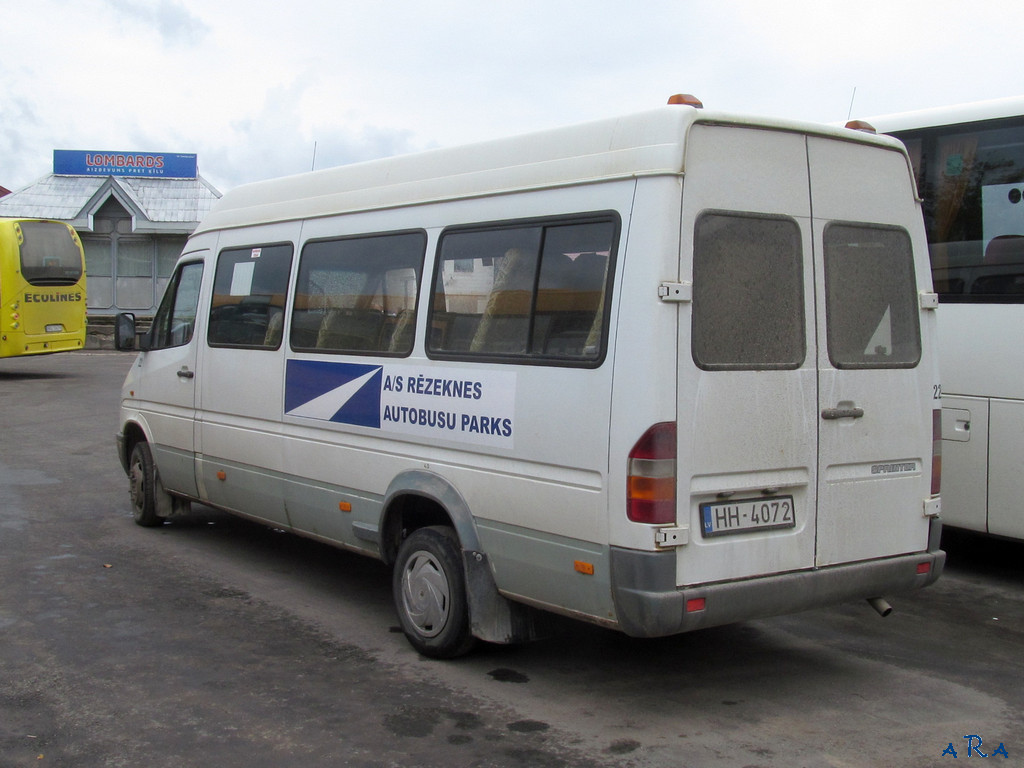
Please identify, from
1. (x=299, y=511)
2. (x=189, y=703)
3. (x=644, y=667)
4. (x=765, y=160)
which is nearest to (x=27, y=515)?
(x=299, y=511)

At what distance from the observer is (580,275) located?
→ 4922 mm

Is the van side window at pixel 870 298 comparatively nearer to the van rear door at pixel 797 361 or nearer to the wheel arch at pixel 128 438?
the van rear door at pixel 797 361

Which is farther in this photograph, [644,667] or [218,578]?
[218,578]

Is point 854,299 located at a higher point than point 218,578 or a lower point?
higher

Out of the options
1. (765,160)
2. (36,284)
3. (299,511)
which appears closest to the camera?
(765,160)

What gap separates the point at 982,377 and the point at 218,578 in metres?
5.38

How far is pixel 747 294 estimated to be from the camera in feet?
16.0

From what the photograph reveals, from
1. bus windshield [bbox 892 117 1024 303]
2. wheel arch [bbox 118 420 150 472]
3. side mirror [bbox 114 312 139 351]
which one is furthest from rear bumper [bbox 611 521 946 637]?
wheel arch [bbox 118 420 150 472]

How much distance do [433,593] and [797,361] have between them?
218 centimetres

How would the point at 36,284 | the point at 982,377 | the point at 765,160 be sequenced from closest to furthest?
1. the point at 765,160
2. the point at 982,377
3. the point at 36,284

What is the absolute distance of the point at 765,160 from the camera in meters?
4.92

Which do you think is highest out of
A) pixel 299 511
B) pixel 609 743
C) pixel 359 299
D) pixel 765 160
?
pixel 765 160

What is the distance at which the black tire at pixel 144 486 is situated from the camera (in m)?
8.84

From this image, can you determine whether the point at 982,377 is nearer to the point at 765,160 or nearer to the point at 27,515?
the point at 765,160
